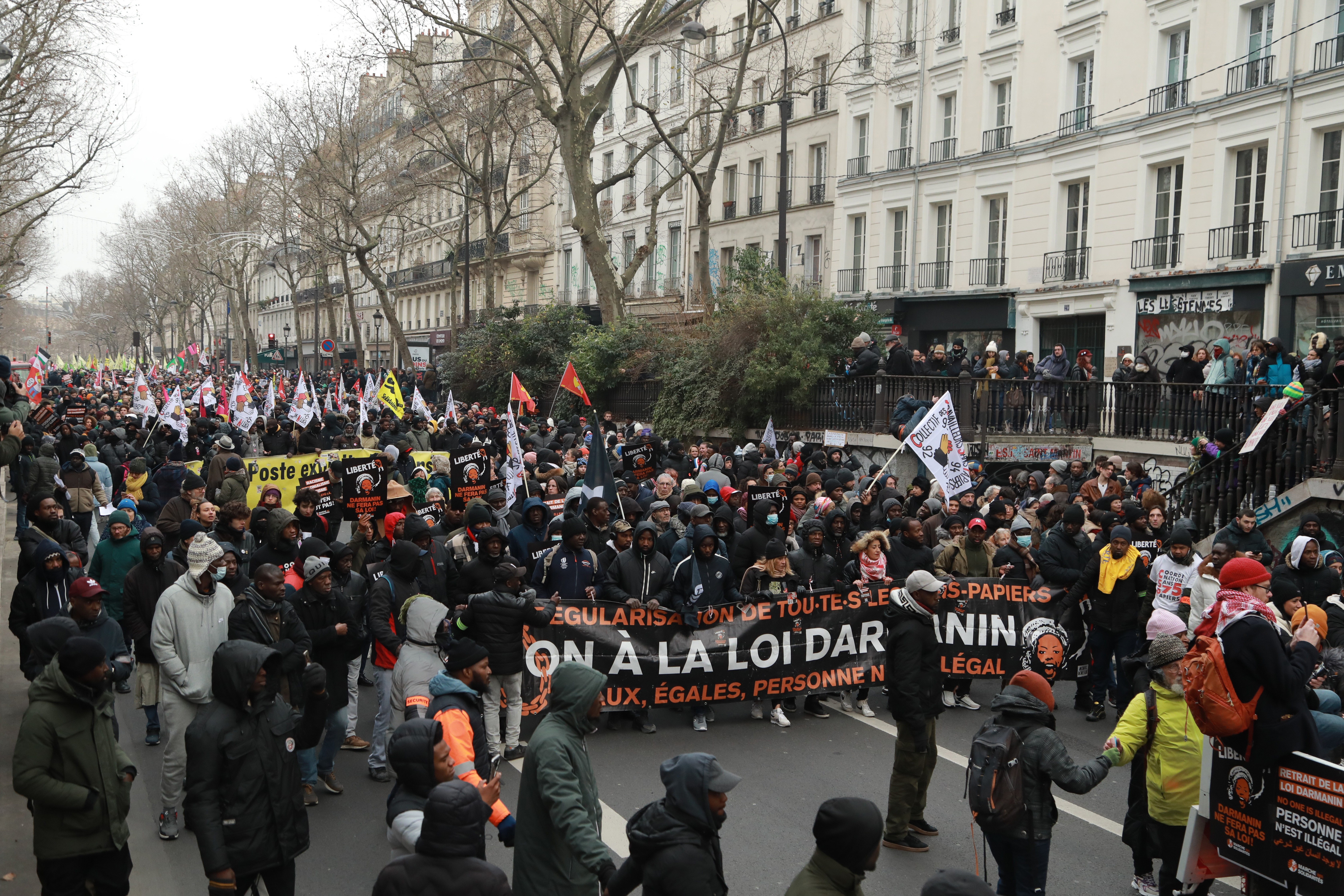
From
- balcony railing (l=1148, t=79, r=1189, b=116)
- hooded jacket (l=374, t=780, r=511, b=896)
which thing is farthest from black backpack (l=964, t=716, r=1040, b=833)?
balcony railing (l=1148, t=79, r=1189, b=116)

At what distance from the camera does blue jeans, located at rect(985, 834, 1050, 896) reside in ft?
16.6

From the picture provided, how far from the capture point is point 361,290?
81.1 meters

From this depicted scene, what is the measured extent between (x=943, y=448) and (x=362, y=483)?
6567 mm

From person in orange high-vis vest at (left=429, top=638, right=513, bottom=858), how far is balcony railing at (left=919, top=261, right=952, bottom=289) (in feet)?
88.9

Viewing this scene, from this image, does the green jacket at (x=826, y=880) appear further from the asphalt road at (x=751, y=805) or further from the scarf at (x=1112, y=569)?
the scarf at (x=1112, y=569)

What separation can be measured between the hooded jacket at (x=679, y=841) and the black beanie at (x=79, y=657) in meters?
2.49

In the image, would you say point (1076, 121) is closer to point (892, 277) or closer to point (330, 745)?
point (892, 277)

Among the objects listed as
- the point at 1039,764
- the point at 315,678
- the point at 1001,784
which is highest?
the point at 315,678

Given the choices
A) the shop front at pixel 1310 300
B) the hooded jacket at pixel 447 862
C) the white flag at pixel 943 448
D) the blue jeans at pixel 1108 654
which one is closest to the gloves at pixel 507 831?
the hooded jacket at pixel 447 862

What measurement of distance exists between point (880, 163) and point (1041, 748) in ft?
98.4

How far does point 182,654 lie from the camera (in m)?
6.60

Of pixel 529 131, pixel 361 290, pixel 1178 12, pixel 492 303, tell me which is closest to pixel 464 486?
pixel 1178 12

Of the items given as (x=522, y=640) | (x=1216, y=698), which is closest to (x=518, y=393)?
(x=522, y=640)

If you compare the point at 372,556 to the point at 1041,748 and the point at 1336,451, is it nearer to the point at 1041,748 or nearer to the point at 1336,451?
the point at 1041,748
